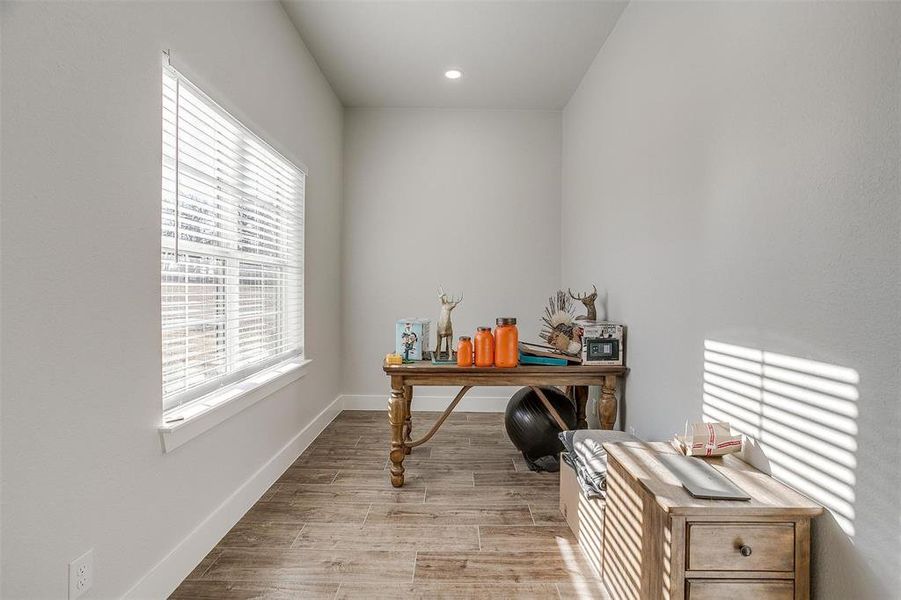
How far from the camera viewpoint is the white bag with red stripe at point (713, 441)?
1672 mm

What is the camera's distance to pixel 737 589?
4.33 feet

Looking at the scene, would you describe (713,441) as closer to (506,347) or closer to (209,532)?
(506,347)

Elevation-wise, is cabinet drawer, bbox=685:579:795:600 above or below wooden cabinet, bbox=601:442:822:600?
below

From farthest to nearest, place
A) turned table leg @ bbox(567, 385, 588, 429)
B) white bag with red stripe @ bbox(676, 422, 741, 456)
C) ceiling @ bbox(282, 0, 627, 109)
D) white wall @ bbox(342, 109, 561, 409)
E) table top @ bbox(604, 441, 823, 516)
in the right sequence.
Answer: white wall @ bbox(342, 109, 561, 409) < turned table leg @ bbox(567, 385, 588, 429) < ceiling @ bbox(282, 0, 627, 109) < white bag with red stripe @ bbox(676, 422, 741, 456) < table top @ bbox(604, 441, 823, 516)

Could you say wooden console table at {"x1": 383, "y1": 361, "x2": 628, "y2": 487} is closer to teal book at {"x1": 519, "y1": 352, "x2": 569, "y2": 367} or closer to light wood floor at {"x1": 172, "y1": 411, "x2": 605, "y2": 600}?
teal book at {"x1": 519, "y1": 352, "x2": 569, "y2": 367}

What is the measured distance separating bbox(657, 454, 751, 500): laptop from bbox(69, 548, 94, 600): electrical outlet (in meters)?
1.72

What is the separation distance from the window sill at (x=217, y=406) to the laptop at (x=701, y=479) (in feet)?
5.69

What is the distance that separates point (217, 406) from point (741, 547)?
1946mm

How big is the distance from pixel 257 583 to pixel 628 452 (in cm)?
149

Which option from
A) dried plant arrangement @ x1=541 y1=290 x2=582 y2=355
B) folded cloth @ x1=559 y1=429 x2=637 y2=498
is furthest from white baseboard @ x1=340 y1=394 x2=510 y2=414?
folded cloth @ x1=559 y1=429 x2=637 y2=498

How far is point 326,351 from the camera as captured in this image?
13.4 ft

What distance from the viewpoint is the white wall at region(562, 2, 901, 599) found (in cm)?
115

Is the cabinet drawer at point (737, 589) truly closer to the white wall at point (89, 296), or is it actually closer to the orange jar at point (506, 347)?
the orange jar at point (506, 347)

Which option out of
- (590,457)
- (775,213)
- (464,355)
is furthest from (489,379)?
(775,213)
